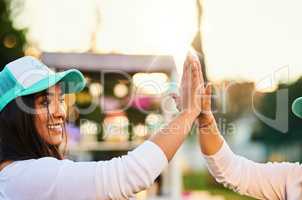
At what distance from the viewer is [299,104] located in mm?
2064

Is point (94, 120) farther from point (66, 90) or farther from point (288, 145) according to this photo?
point (288, 145)

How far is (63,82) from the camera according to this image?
70.4 inches

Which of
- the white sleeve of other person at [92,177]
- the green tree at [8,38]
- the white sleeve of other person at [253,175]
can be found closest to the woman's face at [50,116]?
the white sleeve of other person at [92,177]

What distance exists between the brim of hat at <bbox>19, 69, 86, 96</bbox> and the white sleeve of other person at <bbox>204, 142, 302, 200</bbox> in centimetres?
46

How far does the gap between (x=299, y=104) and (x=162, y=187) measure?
10.6 ft

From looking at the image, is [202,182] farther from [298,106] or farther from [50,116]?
[50,116]

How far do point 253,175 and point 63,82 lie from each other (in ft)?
2.05

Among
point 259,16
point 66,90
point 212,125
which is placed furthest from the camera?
point 259,16

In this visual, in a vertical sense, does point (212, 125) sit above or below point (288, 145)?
above

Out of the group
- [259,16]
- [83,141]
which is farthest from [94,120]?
[259,16]

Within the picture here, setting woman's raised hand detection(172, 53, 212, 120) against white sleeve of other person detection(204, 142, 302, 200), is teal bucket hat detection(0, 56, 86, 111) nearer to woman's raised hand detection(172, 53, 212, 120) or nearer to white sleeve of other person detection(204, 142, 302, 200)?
woman's raised hand detection(172, 53, 212, 120)

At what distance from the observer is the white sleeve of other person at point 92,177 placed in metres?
1.54

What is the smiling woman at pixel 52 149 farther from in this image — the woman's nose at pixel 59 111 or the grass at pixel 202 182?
the grass at pixel 202 182

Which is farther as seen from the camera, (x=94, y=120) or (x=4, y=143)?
(x=94, y=120)
